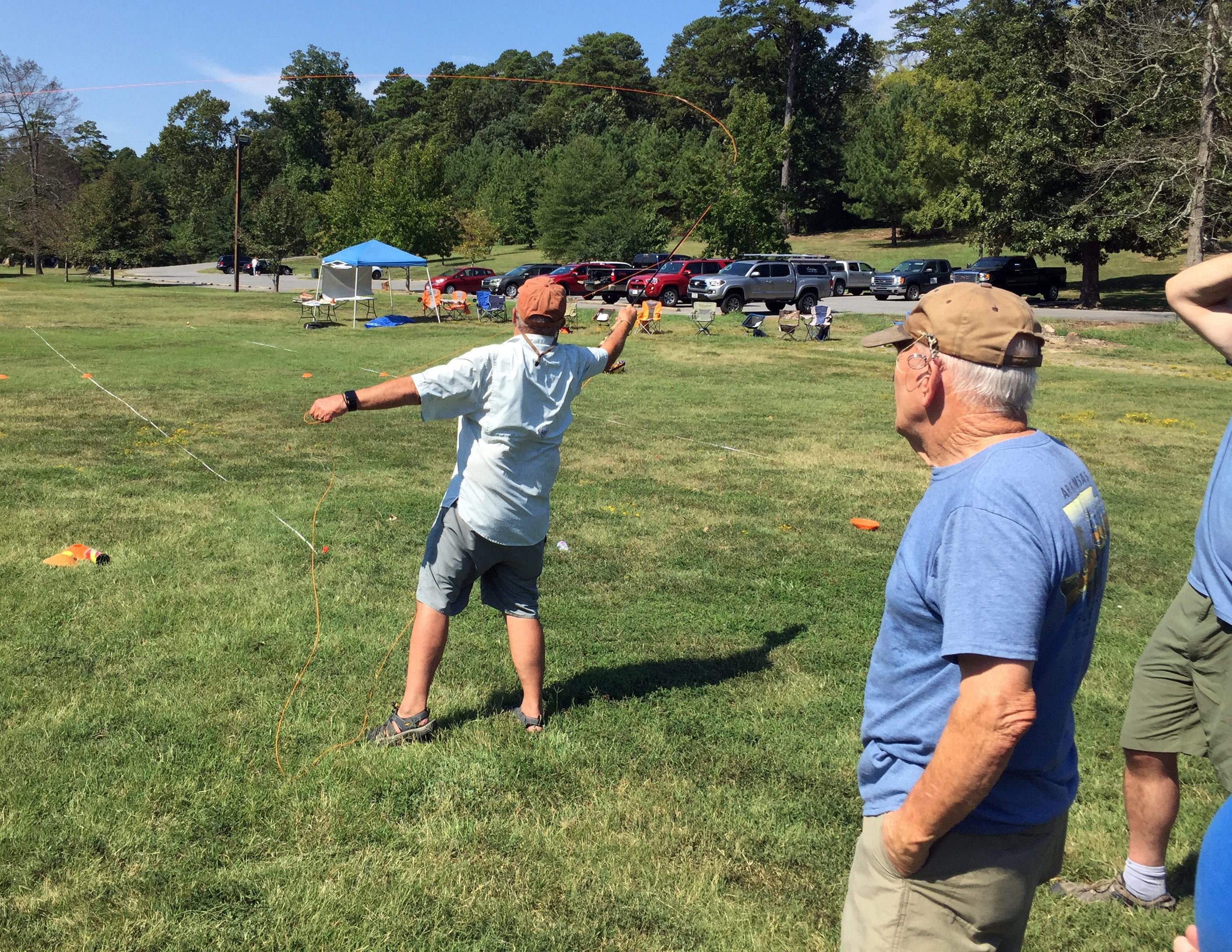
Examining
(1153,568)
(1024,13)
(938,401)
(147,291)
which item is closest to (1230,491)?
(938,401)

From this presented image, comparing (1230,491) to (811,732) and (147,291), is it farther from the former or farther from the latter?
(147,291)

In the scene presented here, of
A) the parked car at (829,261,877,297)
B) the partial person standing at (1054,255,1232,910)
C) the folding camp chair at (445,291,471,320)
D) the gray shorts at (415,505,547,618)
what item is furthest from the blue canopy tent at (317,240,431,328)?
the partial person standing at (1054,255,1232,910)

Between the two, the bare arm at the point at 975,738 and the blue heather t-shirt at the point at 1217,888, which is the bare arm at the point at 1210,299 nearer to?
the bare arm at the point at 975,738

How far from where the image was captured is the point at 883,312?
1241 inches

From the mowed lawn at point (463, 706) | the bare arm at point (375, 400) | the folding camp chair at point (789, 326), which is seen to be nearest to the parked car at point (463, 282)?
the folding camp chair at point (789, 326)

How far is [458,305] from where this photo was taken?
31.4 m

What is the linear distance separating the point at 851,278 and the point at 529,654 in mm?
39373

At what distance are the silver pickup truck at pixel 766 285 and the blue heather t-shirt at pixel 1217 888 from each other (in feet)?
100

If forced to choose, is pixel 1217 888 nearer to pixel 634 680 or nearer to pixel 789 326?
pixel 634 680

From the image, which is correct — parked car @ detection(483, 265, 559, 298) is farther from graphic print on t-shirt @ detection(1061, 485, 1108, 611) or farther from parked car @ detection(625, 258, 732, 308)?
graphic print on t-shirt @ detection(1061, 485, 1108, 611)

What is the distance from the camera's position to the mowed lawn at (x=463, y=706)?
306 cm

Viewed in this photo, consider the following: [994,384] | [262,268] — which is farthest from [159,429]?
[262,268]

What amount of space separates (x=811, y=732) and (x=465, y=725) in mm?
1493

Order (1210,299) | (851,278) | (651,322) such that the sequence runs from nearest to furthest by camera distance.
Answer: (1210,299), (651,322), (851,278)
